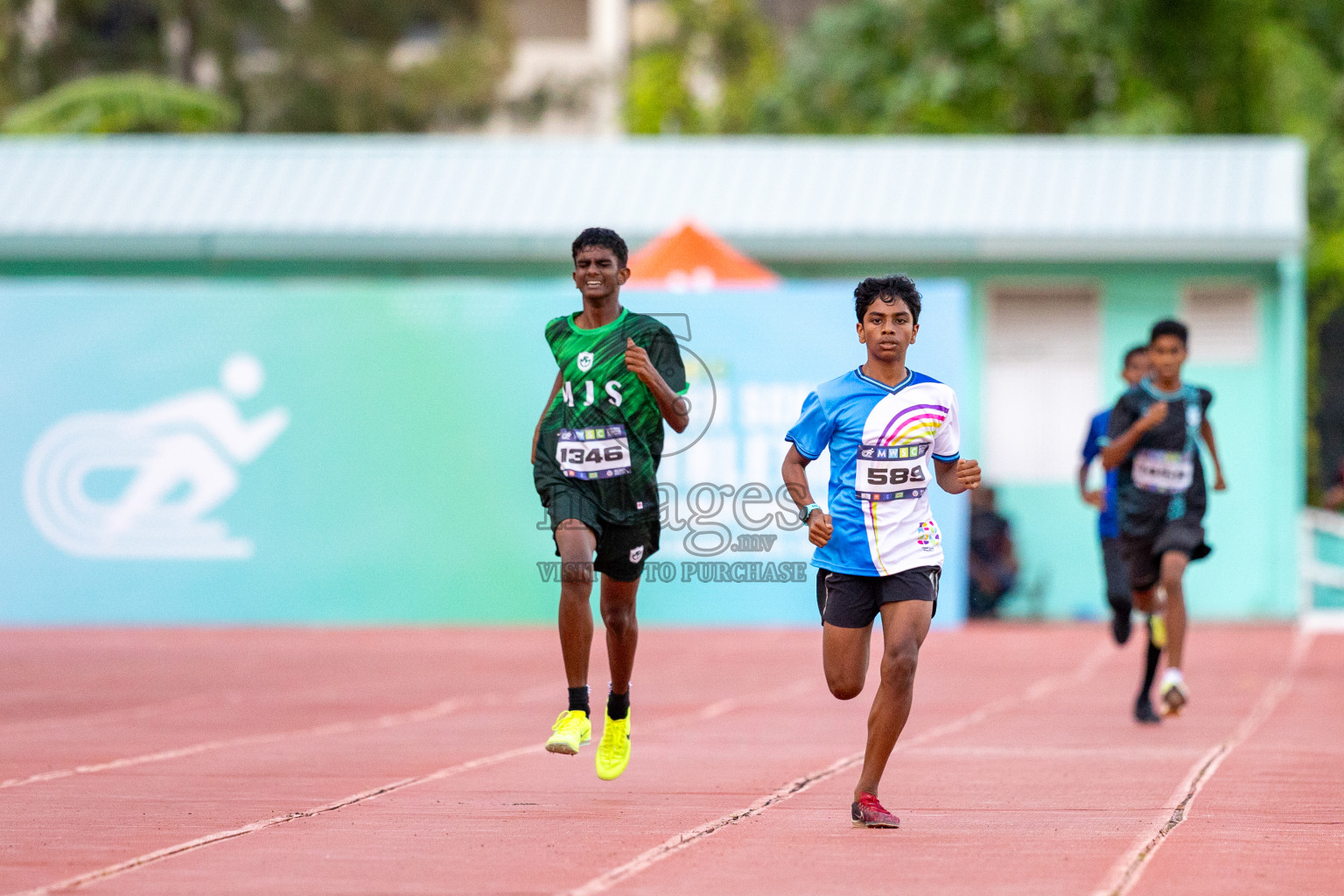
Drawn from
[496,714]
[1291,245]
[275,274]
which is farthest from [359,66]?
[496,714]

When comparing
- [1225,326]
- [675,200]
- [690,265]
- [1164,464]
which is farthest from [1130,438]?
[675,200]

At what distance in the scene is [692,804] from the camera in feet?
25.9

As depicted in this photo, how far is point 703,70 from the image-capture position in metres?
43.1

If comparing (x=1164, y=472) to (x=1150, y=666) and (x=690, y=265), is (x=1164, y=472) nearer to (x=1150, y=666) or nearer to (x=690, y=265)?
(x=1150, y=666)

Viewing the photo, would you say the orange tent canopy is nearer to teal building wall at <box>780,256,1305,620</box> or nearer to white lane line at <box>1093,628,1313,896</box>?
teal building wall at <box>780,256,1305,620</box>

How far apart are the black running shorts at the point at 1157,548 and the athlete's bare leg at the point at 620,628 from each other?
4.36m

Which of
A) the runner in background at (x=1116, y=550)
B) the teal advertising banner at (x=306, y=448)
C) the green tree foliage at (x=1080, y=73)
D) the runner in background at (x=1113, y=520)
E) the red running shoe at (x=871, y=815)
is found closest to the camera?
the red running shoe at (x=871, y=815)

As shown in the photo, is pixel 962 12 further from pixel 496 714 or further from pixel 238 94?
pixel 496 714

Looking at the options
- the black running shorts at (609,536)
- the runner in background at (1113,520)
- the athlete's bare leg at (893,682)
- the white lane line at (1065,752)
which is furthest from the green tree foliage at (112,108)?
the athlete's bare leg at (893,682)

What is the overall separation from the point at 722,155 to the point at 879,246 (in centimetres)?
250

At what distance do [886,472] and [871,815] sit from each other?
1197mm

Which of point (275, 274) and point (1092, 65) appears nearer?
point (275, 274)

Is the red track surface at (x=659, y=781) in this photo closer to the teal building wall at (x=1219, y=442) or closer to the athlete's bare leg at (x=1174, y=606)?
the athlete's bare leg at (x=1174, y=606)

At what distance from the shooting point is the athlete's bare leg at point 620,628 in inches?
326
